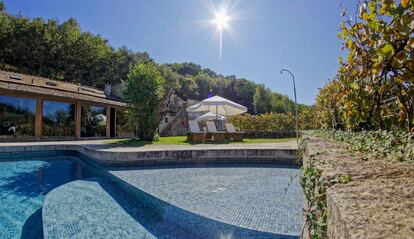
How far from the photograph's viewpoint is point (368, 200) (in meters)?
1.03

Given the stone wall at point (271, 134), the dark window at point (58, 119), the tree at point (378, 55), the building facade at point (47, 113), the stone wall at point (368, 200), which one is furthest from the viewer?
the stone wall at point (271, 134)

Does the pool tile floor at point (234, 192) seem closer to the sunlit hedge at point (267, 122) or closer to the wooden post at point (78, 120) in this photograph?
the sunlit hedge at point (267, 122)

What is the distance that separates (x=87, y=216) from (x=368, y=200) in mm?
4897

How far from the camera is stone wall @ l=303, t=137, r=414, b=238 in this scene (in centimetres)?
77

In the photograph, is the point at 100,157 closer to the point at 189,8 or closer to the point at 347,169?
the point at 347,169

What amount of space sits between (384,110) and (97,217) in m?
5.34

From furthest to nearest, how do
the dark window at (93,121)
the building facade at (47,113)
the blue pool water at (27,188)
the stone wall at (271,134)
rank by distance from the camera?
the stone wall at (271,134)
the dark window at (93,121)
the building facade at (47,113)
the blue pool water at (27,188)

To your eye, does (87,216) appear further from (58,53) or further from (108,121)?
(58,53)

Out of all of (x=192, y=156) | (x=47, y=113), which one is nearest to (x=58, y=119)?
(x=47, y=113)

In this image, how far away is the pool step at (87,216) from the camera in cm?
395

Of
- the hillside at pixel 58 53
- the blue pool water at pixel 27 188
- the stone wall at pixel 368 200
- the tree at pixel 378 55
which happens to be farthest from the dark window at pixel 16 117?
the stone wall at pixel 368 200

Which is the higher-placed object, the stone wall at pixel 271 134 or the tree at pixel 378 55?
the tree at pixel 378 55

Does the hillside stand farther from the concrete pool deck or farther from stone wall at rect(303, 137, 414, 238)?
stone wall at rect(303, 137, 414, 238)

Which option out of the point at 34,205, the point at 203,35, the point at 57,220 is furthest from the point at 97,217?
the point at 203,35
